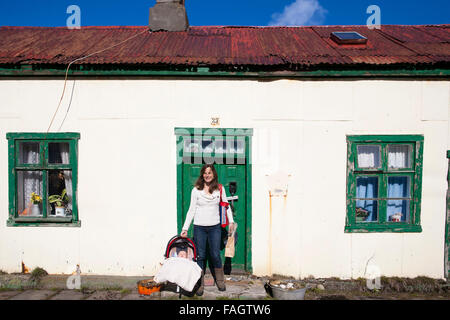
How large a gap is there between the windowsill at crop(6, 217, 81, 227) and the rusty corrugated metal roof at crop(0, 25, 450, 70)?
2.86 metres

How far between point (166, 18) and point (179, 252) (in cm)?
550

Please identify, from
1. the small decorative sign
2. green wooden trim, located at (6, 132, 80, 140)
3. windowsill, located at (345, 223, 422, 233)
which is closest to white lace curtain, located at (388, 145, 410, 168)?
windowsill, located at (345, 223, 422, 233)

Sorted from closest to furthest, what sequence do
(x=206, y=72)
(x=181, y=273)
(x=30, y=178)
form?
(x=181, y=273), (x=206, y=72), (x=30, y=178)

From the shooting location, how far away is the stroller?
15.3 ft

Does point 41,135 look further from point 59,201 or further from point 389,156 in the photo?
point 389,156

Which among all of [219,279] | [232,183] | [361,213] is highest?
[232,183]

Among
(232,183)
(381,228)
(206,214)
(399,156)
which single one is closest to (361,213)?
(381,228)

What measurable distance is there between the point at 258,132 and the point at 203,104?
1.13 m

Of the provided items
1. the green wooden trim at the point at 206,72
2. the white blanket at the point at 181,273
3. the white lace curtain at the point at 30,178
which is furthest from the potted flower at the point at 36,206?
the white blanket at the point at 181,273

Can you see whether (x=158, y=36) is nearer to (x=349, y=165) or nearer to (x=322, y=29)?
(x=322, y=29)

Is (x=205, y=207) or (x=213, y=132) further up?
(x=213, y=132)

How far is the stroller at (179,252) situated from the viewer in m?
4.66

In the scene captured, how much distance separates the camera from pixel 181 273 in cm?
444
